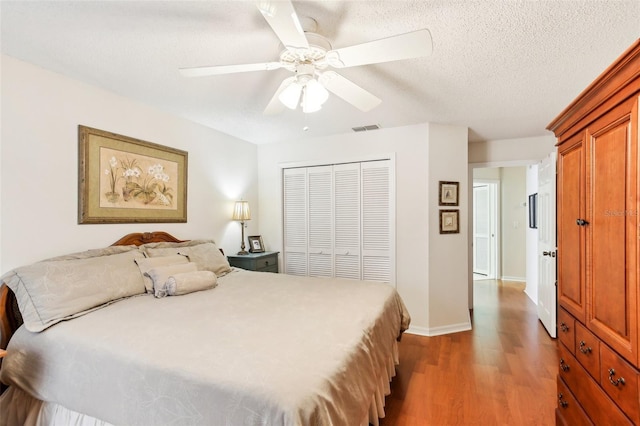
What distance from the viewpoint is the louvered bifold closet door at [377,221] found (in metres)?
3.70

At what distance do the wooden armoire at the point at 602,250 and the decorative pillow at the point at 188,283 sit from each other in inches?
94.1

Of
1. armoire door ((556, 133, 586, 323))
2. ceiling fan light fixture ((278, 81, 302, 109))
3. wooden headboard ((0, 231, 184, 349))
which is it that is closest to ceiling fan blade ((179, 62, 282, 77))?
ceiling fan light fixture ((278, 81, 302, 109))

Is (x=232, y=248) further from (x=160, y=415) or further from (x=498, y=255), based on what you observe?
(x=498, y=255)

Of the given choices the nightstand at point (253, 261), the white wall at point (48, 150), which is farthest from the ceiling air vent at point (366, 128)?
the white wall at point (48, 150)

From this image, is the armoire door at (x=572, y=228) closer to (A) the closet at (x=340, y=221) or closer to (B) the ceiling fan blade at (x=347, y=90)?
(B) the ceiling fan blade at (x=347, y=90)

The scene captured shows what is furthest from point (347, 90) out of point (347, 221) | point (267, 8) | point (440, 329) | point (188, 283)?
point (440, 329)

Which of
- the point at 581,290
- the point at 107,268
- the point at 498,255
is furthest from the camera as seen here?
the point at 498,255

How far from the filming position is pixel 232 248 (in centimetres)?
396

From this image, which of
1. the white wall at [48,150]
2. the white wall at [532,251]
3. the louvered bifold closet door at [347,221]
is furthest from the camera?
the white wall at [532,251]

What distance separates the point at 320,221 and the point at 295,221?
388 mm

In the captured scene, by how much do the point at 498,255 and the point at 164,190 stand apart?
6183 millimetres

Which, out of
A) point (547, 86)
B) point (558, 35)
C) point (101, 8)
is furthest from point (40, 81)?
point (547, 86)

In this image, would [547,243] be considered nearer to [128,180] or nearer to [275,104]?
[275,104]

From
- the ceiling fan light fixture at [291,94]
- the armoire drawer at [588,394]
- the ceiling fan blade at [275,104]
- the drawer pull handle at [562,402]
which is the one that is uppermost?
the ceiling fan blade at [275,104]
